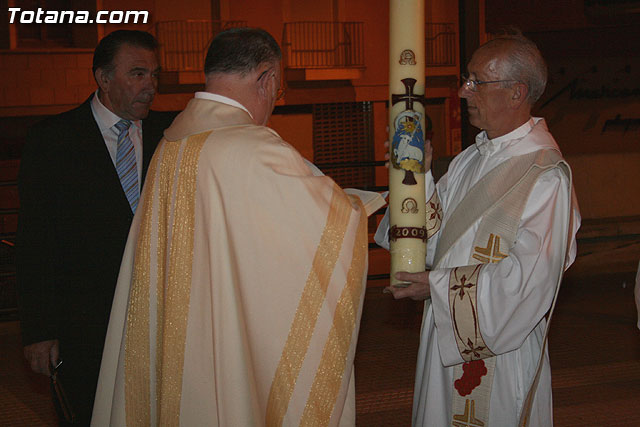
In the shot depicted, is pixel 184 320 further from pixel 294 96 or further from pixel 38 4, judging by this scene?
pixel 294 96

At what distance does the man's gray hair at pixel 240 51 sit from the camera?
2309mm

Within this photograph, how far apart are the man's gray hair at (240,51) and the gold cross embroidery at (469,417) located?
130cm

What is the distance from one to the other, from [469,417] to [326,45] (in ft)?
54.6

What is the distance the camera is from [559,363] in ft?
17.7

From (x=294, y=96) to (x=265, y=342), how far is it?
1613 centimetres

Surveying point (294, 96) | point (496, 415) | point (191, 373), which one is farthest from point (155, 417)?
point (294, 96)

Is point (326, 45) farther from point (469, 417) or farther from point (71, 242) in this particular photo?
point (469, 417)

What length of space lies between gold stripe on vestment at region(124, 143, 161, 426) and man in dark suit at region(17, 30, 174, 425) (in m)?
0.44

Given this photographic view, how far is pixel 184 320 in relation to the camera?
2328 millimetres

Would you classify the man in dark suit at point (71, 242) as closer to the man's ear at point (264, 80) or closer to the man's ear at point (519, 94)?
the man's ear at point (264, 80)

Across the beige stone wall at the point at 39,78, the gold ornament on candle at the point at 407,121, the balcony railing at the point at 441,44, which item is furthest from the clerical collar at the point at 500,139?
the balcony railing at the point at 441,44

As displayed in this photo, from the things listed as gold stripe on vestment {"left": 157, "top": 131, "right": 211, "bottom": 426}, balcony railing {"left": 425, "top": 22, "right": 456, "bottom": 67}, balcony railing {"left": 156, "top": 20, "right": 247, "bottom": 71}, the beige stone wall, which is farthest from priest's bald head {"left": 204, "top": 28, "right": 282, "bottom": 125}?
balcony railing {"left": 425, "top": 22, "right": 456, "bottom": 67}

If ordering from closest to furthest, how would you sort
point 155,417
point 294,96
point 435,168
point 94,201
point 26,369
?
point 155,417 → point 94,201 → point 26,369 → point 435,168 → point 294,96

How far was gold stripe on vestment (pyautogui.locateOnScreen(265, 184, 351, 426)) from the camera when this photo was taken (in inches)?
91.4
